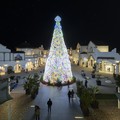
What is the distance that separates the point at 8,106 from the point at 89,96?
7148 millimetres

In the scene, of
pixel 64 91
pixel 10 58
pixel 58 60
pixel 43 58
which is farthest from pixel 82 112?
pixel 43 58

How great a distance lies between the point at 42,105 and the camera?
2344cm

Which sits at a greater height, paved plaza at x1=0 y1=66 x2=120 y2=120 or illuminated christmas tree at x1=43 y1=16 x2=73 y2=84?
illuminated christmas tree at x1=43 y1=16 x2=73 y2=84

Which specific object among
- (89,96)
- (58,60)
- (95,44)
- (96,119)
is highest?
(95,44)

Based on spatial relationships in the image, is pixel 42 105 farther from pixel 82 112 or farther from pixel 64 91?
pixel 64 91

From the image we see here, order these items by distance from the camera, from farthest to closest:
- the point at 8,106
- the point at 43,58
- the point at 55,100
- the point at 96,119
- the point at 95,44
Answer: the point at 43,58
the point at 95,44
the point at 55,100
the point at 8,106
the point at 96,119

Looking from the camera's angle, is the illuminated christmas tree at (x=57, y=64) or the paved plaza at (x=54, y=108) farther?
the illuminated christmas tree at (x=57, y=64)

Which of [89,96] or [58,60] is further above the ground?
[58,60]

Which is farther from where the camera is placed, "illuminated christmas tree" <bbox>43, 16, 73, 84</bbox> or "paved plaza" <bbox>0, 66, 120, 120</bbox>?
"illuminated christmas tree" <bbox>43, 16, 73, 84</bbox>

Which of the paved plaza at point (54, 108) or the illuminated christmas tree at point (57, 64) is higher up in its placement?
the illuminated christmas tree at point (57, 64)

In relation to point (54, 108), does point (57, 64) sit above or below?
above

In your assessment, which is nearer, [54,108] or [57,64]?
[54,108]

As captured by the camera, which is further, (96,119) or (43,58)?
(43,58)

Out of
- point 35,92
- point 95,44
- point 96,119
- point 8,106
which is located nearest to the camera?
point 96,119
